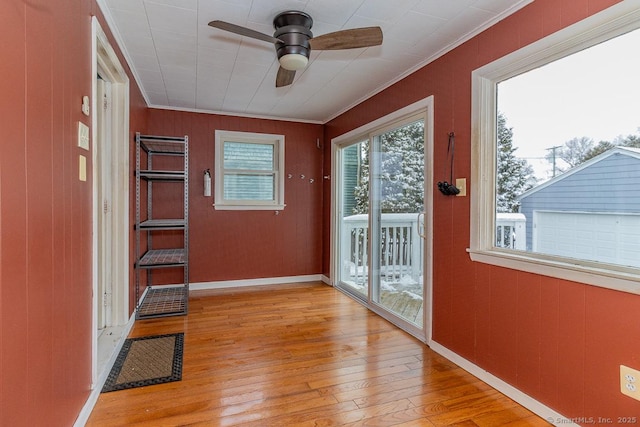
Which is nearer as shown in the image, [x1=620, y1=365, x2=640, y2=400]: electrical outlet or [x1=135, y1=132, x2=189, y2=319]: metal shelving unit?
[x1=620, y1=365, x2=640, y2=400]: electrical outlet

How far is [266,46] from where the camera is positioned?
8.34 ft

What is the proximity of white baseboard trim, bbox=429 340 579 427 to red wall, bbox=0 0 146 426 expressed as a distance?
92.1 inches

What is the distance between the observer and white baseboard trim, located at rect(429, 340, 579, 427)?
5.82ft

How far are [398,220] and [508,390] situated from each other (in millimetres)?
1691

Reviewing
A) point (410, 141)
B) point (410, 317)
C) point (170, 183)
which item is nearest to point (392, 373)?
point (410, 317)

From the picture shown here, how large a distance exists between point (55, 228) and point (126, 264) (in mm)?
1617

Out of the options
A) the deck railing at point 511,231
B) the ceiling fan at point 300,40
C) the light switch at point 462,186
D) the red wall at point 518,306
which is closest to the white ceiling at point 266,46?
the ceiling fan at point 300,40

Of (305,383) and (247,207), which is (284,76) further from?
(247,207)

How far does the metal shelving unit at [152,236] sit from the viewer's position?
335cm

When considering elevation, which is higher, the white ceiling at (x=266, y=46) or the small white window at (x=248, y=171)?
the white ceiling at (x=266, y=46)

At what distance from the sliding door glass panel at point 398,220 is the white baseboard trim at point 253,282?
1476mm

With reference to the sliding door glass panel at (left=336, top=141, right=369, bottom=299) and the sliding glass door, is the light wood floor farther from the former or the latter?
the sliding door glass panel at (left=336, top=141, right=369, bottom=299)

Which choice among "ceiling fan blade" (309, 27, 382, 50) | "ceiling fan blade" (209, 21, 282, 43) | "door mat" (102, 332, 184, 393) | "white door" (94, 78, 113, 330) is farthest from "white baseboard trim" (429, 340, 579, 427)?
"white door" (94, 78, 113, 330)

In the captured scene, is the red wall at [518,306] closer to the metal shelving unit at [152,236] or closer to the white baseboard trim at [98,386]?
the white baseboard trim at [98,386]
